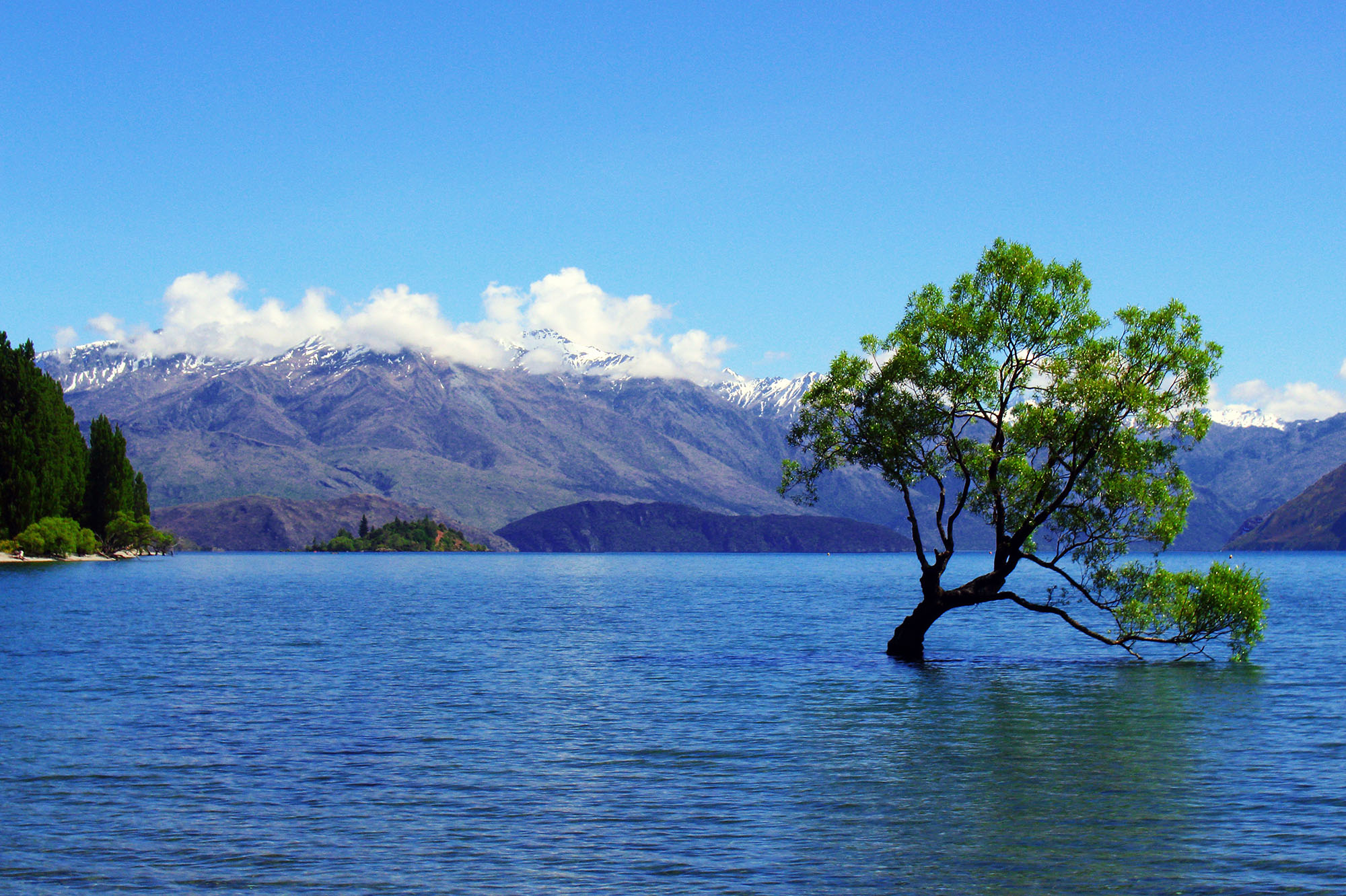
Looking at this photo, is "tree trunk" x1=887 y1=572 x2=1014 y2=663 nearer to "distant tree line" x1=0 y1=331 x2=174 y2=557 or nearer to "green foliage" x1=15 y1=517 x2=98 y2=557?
"distant tree line" x1=0 y1=331 x2=174 y2=557

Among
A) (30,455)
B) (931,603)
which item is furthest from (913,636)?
(30,455)

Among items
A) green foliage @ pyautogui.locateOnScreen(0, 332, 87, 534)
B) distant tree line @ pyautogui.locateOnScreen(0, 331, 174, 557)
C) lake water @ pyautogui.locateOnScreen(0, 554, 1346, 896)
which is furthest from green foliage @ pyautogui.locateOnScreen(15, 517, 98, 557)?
lake water @ pyautogui.locateOnScreen(0, 554, 1346, 896)

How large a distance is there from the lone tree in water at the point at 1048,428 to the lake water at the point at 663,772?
15.8ft

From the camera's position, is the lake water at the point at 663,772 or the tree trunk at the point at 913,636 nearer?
the lake water at the point at 663,772

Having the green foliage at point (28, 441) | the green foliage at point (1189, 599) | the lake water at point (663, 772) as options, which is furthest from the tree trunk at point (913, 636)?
the green foliage at point (28, 441)

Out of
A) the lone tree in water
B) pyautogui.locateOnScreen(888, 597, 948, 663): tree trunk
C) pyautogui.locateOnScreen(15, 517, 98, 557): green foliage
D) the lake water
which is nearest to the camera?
the lake water

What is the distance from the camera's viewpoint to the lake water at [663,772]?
82.1 ft

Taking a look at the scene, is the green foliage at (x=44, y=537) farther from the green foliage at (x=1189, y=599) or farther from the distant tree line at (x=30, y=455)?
the green foliage at (x=1189, y=599)

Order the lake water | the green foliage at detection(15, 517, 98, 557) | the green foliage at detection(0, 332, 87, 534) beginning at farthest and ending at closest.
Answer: the green foliage at detection(15, 517, 98, 557) → the green foliage at detection(0, 332, 87, 534) → the lake water

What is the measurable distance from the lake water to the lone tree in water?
482 centimetres

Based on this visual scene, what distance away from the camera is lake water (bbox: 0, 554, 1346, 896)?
25016 mm

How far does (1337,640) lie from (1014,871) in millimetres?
74118

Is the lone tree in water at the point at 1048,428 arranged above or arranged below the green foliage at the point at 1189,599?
above

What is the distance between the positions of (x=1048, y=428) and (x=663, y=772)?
3278 centimetres
